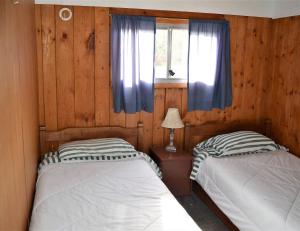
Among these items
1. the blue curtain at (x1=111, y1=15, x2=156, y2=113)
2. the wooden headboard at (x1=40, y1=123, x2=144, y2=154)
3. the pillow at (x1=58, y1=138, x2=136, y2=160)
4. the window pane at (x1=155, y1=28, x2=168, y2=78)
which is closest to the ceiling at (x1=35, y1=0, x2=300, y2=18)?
the blue curtain at (x1=111, y1=15, x2=156, y2=113)

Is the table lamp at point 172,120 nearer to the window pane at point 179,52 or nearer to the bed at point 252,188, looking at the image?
the bed at point 252,188

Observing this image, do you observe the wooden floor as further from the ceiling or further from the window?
the ceiling

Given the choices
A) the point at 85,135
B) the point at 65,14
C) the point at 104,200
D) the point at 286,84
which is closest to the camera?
the point at 104,200

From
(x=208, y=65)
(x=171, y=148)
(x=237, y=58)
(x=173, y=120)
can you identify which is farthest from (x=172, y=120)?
(x=237, y=58)

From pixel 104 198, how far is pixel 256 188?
1206mm

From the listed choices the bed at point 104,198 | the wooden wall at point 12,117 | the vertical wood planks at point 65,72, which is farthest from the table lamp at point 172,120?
the wooden wall at point 12,117

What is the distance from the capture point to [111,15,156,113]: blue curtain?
3.21 metres

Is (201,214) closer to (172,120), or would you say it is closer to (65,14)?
(172,120)

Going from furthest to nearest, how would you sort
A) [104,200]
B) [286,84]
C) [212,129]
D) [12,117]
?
1. [212,129]
2. [286,84]
3. [104,200]
4. [12,117]

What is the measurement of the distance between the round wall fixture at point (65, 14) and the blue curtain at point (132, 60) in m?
0.42

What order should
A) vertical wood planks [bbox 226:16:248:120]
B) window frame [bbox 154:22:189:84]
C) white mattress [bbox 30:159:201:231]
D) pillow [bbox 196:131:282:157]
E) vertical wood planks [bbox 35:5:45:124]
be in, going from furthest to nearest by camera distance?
vertical wood planks [bbox 226:16:248:120]
window frame [bbox 154:22:189:84]
pillow [bbox 196:131:282:157]
vertical wood planks [bbox 35:5:45:124]
white mattress [bbox 30:159:201:231]

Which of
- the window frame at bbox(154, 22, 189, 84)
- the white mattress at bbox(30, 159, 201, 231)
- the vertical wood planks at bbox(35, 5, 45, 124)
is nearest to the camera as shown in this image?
the white mattress at bbox(30, 159, 201, 231)

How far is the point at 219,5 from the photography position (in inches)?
137

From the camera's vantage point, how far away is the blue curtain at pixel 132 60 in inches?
127
